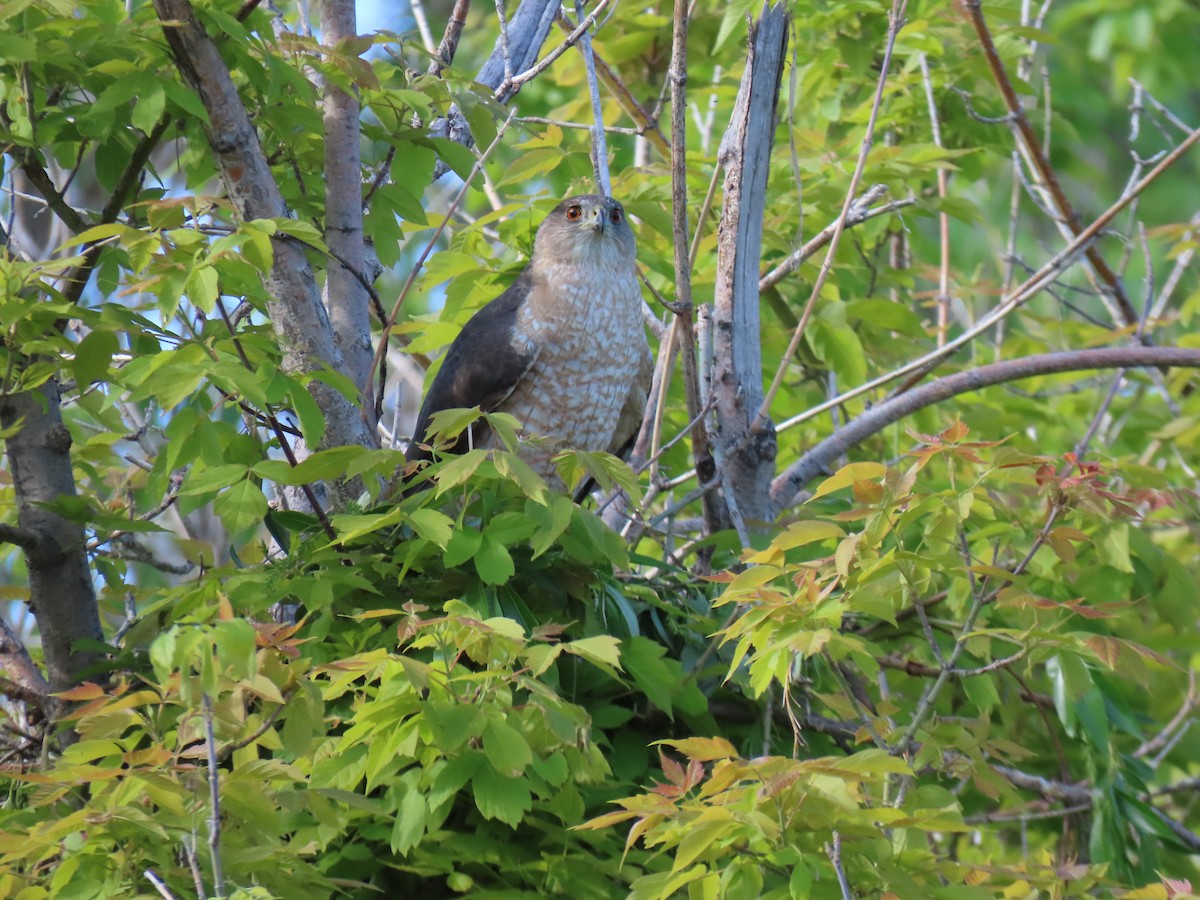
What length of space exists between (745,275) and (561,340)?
2.17 ft

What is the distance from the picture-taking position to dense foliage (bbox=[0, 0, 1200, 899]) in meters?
1.89

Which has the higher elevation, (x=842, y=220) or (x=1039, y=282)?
(x=842, y=220)

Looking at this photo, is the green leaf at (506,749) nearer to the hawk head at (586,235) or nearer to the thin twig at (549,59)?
the thin twig at (549,59)

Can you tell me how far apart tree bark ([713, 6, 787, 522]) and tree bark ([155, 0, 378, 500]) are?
0.95 metres

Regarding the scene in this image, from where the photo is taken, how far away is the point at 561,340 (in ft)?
12.6

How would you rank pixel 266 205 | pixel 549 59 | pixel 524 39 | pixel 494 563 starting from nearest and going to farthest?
pixel 494 563 → pixel 266 205 → pixel 549 59 → pixel 524 39

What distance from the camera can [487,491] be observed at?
249cm

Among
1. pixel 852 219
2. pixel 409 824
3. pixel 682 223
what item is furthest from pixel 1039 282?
pixel 409 824

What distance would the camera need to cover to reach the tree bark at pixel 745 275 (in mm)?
3352

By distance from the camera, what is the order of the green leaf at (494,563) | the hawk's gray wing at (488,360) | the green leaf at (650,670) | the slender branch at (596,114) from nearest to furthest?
the green leaf at (494,563)
the green leaf at (650,670)
the slender branch at (596,114)
the hawk's gray wing at (488,360)

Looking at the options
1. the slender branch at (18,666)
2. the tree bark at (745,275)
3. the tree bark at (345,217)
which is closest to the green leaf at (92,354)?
the tree bark at (345,217)

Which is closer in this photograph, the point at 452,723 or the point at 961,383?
the point at 452,723

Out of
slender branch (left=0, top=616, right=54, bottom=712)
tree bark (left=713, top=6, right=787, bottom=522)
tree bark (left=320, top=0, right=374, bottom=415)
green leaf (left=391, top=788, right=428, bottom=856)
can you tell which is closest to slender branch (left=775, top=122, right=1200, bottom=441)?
tree bark (left=713, top=6, right=787, bottom=522)

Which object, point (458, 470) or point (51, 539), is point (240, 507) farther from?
point (51, 539)
